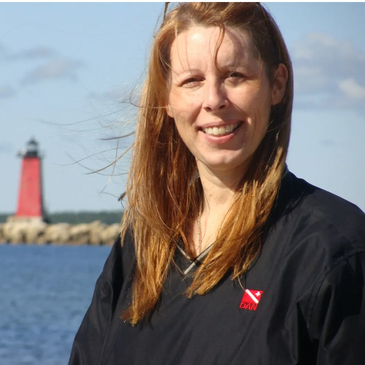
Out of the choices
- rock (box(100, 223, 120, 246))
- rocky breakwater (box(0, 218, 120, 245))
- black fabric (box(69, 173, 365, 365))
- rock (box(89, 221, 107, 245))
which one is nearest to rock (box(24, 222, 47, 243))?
rocky breakwater (box(0, 218, 120, 245))

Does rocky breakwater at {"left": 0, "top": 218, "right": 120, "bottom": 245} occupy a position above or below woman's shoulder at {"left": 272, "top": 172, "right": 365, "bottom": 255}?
below

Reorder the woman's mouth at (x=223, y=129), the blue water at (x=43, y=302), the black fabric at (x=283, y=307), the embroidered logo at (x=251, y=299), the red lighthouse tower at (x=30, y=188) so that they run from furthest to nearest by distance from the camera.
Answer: the red lighthouse tower at (x=30, y=188), the blue water at (x=43, y=302), the woman's mouth at (x=223, y=129), the embroidered logo at (x=251, y=299), the black fabric at (x=283, y=307)

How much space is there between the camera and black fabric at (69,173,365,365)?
1.77 metres

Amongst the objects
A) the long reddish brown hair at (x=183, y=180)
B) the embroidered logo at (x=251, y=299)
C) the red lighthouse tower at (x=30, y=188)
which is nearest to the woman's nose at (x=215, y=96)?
the long reddish brown hair at (x=183, y=180)

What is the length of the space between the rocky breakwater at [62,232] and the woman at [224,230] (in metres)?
54.3

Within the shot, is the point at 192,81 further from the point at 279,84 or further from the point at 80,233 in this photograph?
the point at 80,233

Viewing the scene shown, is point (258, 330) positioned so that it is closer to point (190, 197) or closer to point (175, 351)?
point (175, 351)

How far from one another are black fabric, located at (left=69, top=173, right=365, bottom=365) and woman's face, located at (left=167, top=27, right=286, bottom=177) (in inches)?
6.5

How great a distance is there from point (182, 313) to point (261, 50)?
2.26ft

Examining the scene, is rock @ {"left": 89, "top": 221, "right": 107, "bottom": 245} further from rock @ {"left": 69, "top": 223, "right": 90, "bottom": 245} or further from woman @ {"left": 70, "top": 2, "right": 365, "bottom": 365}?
woman @ {"left": 70, "top": 2, "right": 365, "bottom": 365}

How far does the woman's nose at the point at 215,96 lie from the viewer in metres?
2.00

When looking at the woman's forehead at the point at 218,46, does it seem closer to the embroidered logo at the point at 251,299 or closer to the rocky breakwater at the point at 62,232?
the embroidered logo at the point at 251,299

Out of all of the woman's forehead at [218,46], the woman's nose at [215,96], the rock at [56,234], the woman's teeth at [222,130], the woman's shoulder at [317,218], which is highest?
the woman's forehead at [218,46]

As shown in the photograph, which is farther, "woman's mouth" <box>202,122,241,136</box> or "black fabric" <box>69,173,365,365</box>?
"woman's mouth" <box>202,122,241,136</box>
